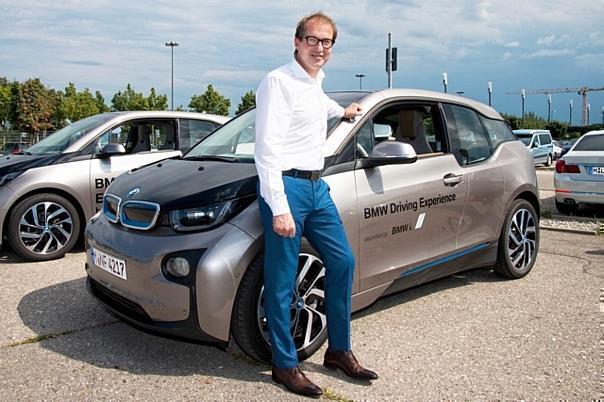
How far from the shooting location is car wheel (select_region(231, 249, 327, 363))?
10.3ft

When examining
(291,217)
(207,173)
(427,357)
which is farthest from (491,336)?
(207,173)

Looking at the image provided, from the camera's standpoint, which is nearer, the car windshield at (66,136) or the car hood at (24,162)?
the car hood at (24,162)

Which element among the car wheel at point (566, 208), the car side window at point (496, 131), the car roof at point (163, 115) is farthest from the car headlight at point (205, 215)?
the car wheel at point (566, 208)

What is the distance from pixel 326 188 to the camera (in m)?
3.19

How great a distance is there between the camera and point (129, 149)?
23.4 ft

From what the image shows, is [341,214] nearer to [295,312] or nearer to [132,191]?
[295,312]

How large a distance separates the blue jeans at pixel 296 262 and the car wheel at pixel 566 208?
7.51 meters

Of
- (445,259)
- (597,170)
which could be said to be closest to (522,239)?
(445,259)

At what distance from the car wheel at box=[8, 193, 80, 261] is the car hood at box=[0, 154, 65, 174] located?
34 centimetres

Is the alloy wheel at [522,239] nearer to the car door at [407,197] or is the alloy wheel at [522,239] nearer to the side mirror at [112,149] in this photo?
the car door at [407,197]

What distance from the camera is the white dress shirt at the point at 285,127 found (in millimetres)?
2834

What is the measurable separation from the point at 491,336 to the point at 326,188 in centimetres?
169

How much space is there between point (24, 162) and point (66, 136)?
71cm

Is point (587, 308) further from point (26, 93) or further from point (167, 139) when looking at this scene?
point (26, 93)
